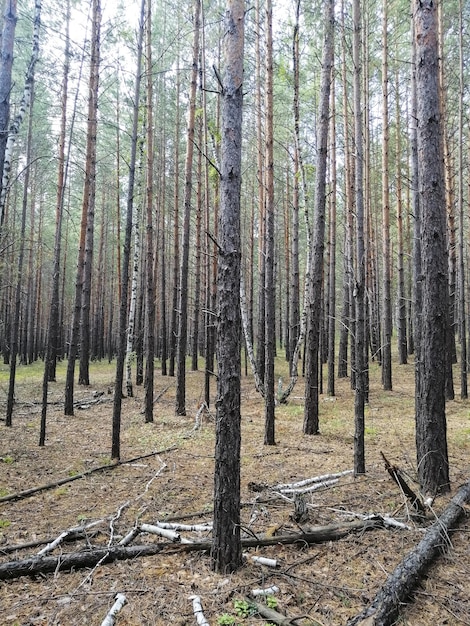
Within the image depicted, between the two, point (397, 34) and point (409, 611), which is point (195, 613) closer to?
point (409, 611)

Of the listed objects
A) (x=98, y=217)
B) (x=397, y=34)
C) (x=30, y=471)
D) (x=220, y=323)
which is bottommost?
(x=30, y=471)

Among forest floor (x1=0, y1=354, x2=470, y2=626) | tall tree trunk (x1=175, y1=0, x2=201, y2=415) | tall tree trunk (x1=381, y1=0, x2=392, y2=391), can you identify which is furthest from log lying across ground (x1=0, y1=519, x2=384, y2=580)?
tall tree trunk (x1=381, y1=0, x2=392, y2=391)

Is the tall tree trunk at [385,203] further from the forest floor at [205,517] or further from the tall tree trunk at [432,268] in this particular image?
the tall tree trunk at [432,268]

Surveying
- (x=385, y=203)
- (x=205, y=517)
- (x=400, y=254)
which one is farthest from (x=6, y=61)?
(x=400, y=254)

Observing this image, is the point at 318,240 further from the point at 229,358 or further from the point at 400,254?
the point at 400,254

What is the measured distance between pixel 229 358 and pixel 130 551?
200cm

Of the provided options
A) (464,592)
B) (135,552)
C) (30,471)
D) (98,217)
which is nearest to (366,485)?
(464,592)

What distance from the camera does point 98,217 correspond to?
2872 cm

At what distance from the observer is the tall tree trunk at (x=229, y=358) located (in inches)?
137

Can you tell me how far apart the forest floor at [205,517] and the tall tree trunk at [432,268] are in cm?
58

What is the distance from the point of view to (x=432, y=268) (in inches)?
198

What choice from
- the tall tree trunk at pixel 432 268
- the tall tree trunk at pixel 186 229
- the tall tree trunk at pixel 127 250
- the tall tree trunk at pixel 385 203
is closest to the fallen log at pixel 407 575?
the tall tree trunk at pixel 432 268

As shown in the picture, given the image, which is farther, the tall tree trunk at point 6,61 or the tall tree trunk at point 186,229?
the tall tree trunk at point 186,229

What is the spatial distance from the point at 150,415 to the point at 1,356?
21529 mm
